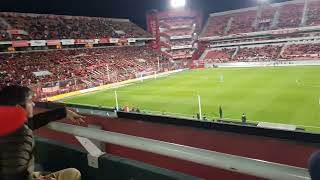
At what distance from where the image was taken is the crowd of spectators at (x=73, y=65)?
34125mm

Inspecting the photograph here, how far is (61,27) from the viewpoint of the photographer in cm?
5022

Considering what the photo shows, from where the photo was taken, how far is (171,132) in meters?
2.77

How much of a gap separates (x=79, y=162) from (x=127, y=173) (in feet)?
2.40

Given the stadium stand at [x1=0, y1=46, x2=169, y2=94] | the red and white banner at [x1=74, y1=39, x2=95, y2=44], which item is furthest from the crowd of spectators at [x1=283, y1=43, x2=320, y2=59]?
the red and white banner at [x1=74, y1=39, x2=95, y2=44]

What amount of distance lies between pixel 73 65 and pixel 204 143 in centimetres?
4083

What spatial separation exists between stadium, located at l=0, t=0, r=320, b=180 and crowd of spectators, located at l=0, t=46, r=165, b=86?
0.58 ft

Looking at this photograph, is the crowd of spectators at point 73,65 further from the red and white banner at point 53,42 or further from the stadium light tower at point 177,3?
the stadium light tower at point 177,3

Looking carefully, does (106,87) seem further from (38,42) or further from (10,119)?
(10,119)

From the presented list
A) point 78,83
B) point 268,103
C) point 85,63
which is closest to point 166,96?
point 268,103

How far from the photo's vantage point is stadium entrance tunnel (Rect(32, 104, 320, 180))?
1974 mm

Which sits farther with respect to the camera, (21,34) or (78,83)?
(21,34)

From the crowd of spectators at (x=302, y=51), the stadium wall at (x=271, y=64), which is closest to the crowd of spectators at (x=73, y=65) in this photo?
the stadium wall at (x=271, y=64)

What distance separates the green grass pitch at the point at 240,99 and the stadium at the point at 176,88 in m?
0.08

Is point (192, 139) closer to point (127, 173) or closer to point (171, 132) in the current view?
point (171, 132)
